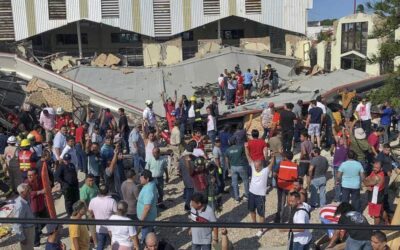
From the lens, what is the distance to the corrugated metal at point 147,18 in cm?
3231

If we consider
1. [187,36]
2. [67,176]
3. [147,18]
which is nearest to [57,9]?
[147,18]

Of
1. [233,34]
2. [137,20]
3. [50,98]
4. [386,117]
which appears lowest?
[386,117]

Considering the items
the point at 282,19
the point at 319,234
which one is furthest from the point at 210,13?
the point at 319,234

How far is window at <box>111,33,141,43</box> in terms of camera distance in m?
34.3

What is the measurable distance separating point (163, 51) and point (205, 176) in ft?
78.9

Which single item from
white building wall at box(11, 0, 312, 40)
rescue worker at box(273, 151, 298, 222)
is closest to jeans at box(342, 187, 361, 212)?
rescue worker at box(273, 151, 298, 222)

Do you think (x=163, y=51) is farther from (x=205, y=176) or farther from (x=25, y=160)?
(x=205, y=176)

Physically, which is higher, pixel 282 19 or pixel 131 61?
pixel 282 19

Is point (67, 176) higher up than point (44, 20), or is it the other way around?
point (44, 20)

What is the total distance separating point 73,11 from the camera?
31.6 meters

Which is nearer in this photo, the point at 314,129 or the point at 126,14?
the point at 314,129

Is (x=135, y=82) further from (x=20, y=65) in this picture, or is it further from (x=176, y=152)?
(x=176, y=152)

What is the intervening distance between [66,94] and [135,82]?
552cm

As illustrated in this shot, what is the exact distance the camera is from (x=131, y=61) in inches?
1304
